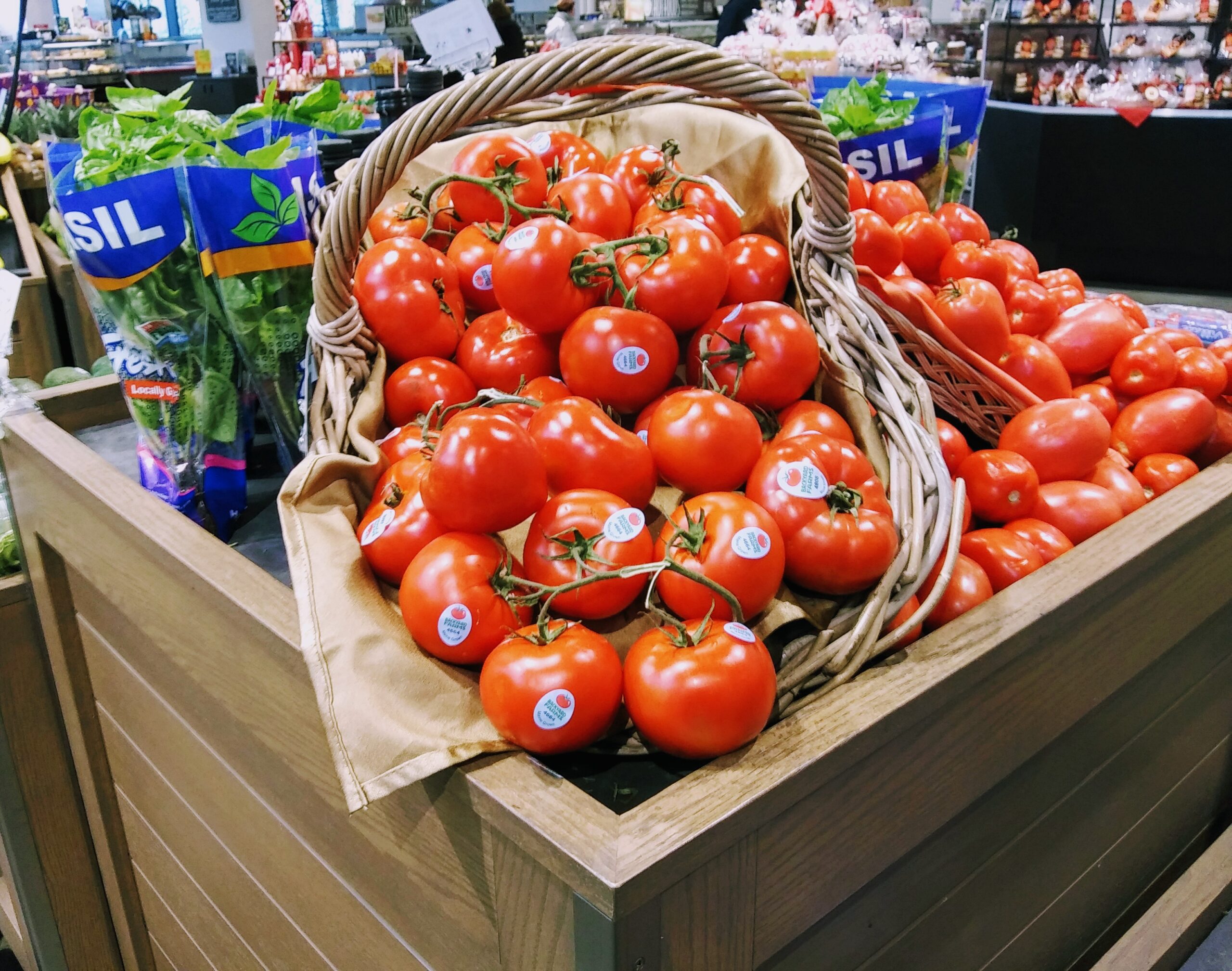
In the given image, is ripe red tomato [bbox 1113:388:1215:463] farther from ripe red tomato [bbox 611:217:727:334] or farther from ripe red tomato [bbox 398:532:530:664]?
ripe red tomato [bbox 398:532:530:664]

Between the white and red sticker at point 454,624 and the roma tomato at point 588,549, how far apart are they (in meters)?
0.08

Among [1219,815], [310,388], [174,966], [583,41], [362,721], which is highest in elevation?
[583,41]

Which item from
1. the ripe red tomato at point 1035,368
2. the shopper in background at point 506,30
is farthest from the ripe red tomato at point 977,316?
the shopper in background at point 506,30

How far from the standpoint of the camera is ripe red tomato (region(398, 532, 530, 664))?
2.70 feet

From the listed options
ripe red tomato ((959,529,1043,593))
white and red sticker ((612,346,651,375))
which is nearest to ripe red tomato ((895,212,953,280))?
ripe red tomato ((959,529,1043,593))

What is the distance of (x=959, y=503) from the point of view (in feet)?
3.24

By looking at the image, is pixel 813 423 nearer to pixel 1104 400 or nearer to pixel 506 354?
pixel 506 354

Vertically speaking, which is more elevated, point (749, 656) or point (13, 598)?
point (749, 656)

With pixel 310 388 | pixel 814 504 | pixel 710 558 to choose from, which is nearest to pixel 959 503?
pixel 814 504

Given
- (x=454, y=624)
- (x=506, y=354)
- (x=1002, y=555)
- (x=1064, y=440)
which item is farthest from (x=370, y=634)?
(x=1064, y=440)

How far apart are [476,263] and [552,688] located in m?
0.67

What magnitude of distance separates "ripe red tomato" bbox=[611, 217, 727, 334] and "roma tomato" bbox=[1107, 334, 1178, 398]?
751 mm

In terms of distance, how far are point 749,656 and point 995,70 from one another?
316 inches

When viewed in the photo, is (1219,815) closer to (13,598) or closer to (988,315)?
(988,315)
